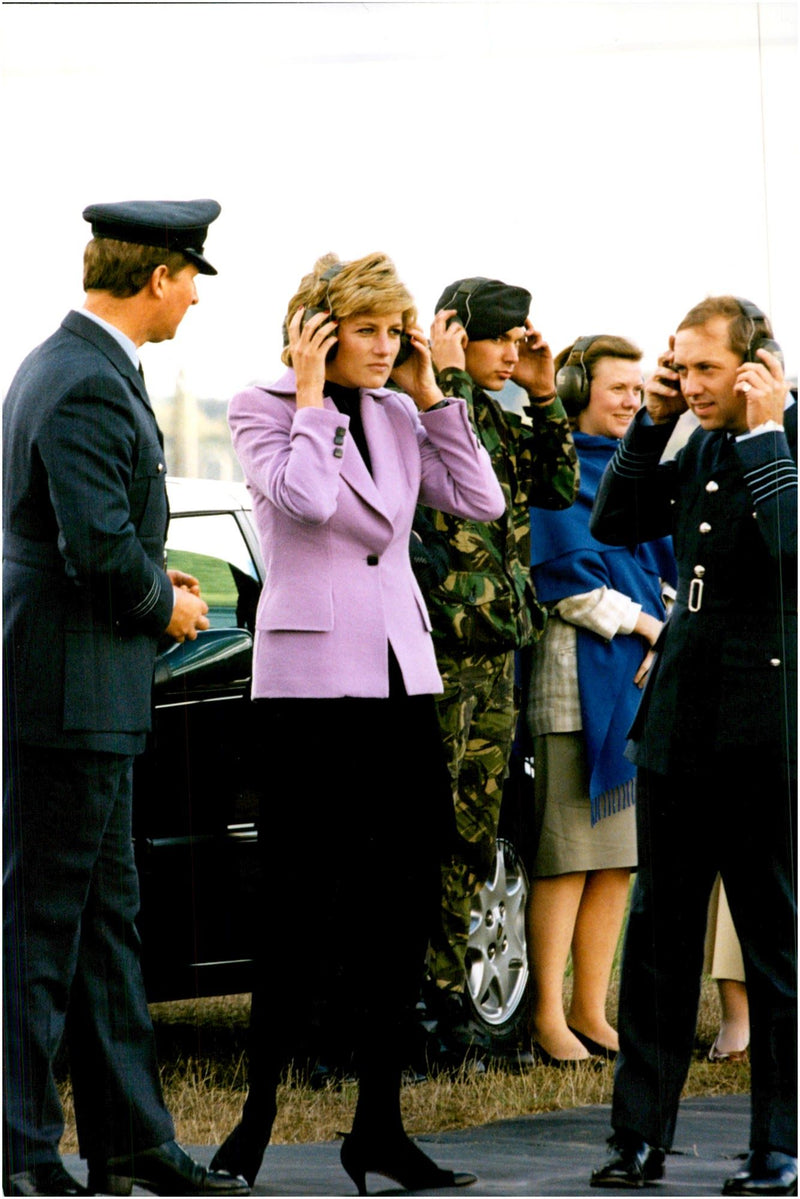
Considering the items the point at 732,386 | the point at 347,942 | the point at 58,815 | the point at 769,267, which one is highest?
the point at 769,267

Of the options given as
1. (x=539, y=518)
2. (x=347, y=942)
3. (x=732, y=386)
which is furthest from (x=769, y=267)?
(x=347, y=942)

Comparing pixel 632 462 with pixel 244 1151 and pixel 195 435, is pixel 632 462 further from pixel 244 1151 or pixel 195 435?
pixel 244 1151

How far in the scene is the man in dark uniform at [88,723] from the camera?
4.09m

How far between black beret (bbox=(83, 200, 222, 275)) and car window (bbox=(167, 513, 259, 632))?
24.6 inches

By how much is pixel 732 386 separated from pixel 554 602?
0.99m

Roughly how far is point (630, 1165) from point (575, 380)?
6.43ft

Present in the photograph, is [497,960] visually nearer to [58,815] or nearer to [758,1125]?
[758,1125]

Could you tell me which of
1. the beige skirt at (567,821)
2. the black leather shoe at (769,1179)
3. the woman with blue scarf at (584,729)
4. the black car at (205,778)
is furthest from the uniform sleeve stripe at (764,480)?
the black leather shoe at (769,1179)

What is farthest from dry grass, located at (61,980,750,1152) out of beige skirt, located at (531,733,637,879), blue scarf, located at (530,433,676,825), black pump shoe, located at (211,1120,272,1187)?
blue scarf, located at (530,433,676,825)

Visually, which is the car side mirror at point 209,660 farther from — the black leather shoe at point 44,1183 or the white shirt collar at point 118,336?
the black leather shoe at point 44,1183

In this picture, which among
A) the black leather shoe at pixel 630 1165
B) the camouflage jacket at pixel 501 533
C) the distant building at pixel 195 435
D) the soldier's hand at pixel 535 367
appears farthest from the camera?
the camouflage jacket at pixel 501 533

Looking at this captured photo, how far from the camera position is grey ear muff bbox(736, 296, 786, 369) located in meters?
4.25

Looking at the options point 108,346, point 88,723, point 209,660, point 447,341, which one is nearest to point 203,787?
point 209,660

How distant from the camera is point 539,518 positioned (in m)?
4.96
